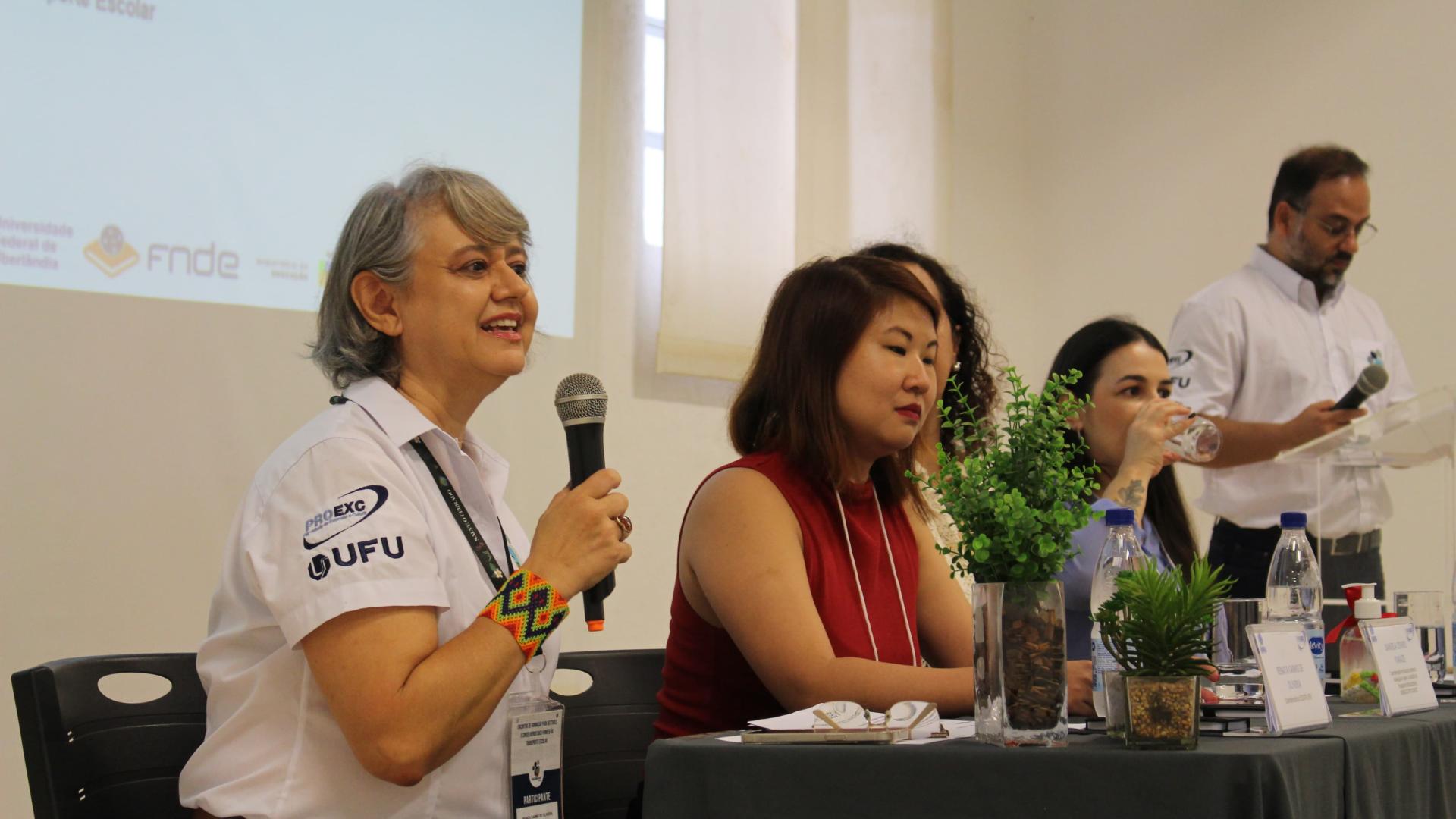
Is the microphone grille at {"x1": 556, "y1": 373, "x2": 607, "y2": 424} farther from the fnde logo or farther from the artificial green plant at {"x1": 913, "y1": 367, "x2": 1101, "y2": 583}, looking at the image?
the fnde logo

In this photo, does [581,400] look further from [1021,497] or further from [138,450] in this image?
[138,450]

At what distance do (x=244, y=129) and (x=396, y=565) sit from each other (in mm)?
2169

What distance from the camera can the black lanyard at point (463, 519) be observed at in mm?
1551

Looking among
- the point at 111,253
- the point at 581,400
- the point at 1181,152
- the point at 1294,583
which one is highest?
the point at 1181,152

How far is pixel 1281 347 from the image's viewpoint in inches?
138

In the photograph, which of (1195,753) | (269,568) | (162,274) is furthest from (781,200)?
(1195,753)

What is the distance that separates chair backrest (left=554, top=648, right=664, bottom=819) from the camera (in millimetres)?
1774

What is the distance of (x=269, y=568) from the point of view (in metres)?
1.36

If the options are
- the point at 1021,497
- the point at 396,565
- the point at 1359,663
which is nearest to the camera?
the point at 1021,497

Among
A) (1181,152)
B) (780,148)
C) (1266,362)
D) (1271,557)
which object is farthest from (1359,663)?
(1181,152)

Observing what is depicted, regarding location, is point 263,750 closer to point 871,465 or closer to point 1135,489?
→ point 871,465

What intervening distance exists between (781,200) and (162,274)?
2024 millimetres

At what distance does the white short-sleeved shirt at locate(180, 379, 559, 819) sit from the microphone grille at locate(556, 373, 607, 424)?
19 centimetres

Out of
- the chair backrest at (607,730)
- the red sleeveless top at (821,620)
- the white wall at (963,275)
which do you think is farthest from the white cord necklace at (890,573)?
the white wall at (963,275)
